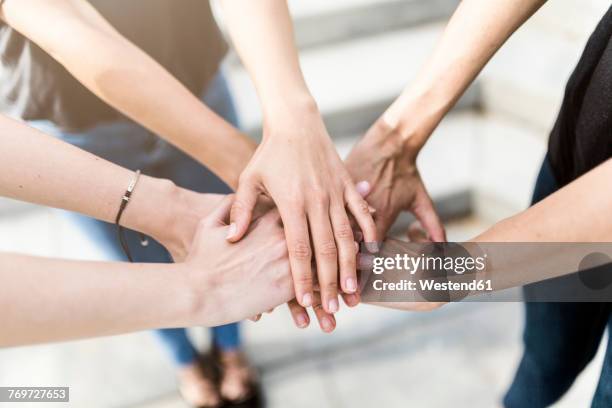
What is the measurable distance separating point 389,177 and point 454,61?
0.19m

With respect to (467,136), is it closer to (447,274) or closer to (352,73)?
(352,73)

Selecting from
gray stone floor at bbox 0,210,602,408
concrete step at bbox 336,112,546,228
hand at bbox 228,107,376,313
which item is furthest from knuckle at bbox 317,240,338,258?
concrete step at bbox 336,112,546,228

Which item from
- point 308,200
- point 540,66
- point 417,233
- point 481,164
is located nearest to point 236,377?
point 417,233

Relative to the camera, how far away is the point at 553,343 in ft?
3.29

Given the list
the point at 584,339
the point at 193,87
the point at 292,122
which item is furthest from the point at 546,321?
the point at 193,87

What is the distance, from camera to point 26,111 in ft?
2.72

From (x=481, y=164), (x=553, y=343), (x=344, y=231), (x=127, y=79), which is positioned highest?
(x=481, y=164)

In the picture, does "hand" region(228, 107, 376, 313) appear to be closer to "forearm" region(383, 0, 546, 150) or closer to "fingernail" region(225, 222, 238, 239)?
"fingernail" region(225, 222, 238, 239)

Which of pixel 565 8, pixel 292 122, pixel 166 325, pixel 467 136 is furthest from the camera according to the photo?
pixel 467 136

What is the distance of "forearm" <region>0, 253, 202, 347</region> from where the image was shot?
58 cm

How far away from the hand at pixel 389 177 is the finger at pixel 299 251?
0.16 meters

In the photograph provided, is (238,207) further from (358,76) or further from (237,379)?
(237,379)

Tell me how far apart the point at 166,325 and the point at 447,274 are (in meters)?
0.35

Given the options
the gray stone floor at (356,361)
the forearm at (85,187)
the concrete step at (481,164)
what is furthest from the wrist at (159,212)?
the concrete step at (481,164)
